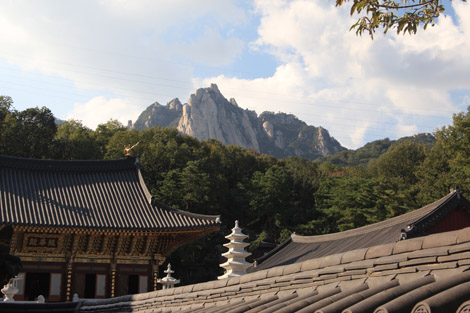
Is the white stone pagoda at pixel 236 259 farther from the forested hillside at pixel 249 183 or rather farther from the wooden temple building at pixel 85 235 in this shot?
the forested hillside at pixel 249 183

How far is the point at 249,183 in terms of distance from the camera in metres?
49.7

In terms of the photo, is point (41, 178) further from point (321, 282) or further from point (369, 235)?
point (321, 282)

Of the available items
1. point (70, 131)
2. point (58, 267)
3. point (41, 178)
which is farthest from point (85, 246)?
point (70, 131)

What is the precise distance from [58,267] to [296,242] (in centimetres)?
1209

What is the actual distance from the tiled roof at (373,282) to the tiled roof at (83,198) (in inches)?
554

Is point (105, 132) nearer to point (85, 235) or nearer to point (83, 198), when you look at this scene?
point (83, 198)

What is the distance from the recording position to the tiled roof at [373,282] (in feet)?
12.8

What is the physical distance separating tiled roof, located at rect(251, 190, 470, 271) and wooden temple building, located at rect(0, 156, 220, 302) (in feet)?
16.1

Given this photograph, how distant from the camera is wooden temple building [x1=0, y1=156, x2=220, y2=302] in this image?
20.4 m

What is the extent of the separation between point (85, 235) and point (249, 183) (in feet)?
97.5

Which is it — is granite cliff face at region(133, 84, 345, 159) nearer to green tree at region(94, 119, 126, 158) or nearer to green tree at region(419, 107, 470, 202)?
green tree at region(94, 119, 126, 158)

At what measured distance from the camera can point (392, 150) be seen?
59.2 metres

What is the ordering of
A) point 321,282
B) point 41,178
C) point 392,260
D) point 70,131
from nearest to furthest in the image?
point 392,260 < point 321,282 < point 41,178 < point 70,131

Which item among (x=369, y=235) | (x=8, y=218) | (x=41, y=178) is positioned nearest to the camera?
(x=8, y=218)
